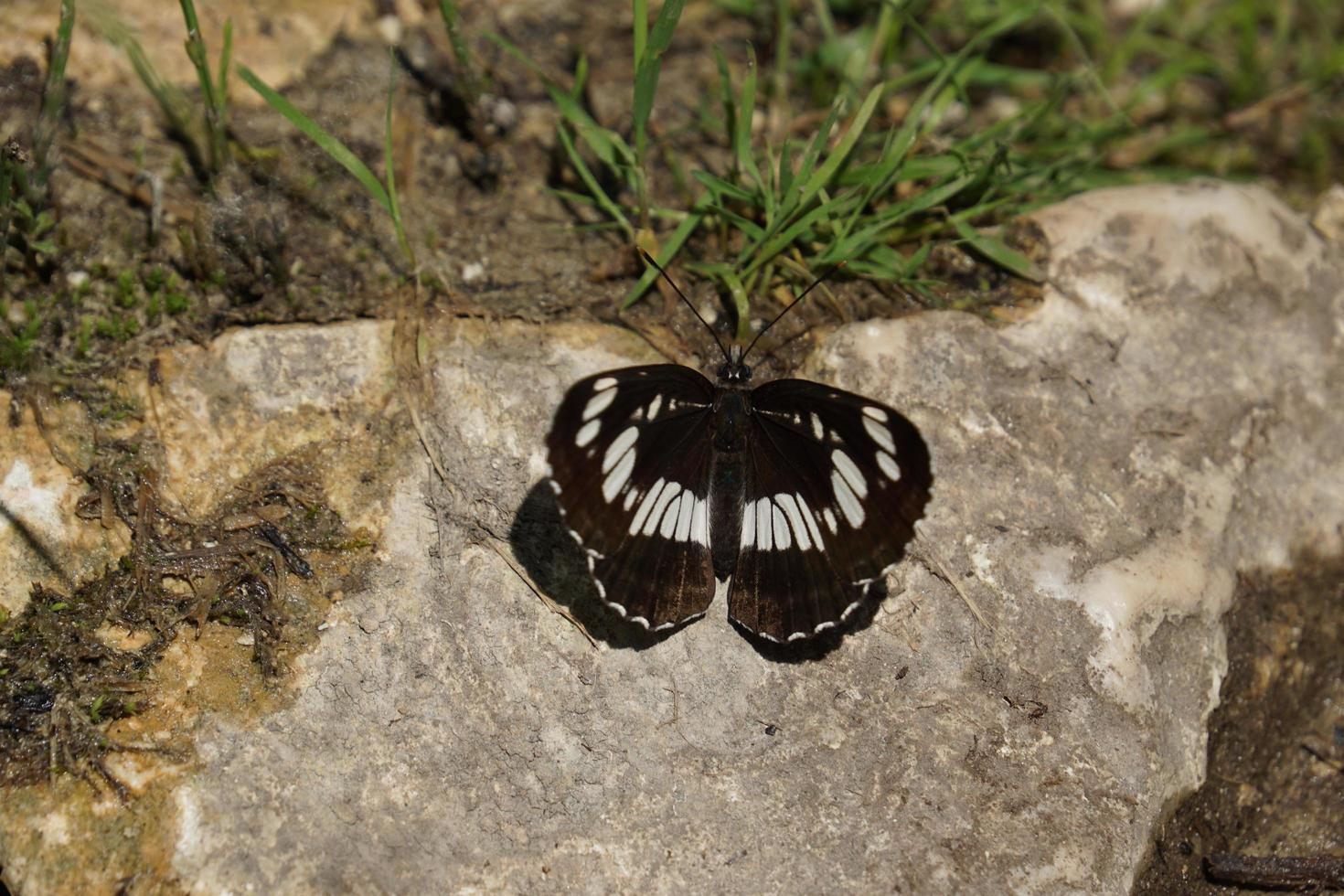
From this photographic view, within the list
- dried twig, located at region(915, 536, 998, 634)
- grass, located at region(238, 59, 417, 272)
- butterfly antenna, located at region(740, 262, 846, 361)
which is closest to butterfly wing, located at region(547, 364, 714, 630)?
butterfly antenna, located at region(740, 262, 846, 361)

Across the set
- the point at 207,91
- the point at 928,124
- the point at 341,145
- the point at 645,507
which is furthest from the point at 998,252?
the point at 207,91

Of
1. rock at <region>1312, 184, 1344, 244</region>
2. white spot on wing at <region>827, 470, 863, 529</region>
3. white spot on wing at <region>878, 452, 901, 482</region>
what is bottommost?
white spot on wing at <region>827, 470, 863, 529</region>

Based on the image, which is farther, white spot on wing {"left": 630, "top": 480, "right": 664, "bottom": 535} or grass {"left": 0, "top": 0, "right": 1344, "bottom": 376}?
grass {"left": 0, "top": 0, "right": 1344, "bottom": 376}

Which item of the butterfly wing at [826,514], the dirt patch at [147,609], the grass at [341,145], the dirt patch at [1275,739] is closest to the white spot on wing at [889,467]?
the butterfly wing at [826,514]

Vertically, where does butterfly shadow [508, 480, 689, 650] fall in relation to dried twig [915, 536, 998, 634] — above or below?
below

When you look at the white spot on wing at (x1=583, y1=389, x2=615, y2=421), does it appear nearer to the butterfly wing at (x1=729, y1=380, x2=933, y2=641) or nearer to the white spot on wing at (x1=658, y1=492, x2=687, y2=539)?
the white spot on wing at (x1=658, y1=492, x2=687, y2=539)

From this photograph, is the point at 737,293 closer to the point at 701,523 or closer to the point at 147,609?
the point at 701,523

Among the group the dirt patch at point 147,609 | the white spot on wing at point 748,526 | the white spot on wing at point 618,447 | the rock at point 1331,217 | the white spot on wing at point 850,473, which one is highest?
the rock at point 1331,217

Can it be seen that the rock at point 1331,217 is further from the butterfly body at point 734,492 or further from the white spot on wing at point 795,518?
the white spot on wing at point 795,518

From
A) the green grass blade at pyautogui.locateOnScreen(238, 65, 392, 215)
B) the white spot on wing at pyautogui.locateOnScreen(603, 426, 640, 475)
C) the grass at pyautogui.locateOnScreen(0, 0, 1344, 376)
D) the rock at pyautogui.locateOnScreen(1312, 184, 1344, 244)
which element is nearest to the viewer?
the white spot on wing at pyautogui.locateOnScreen(603, 426, 640, 475)
